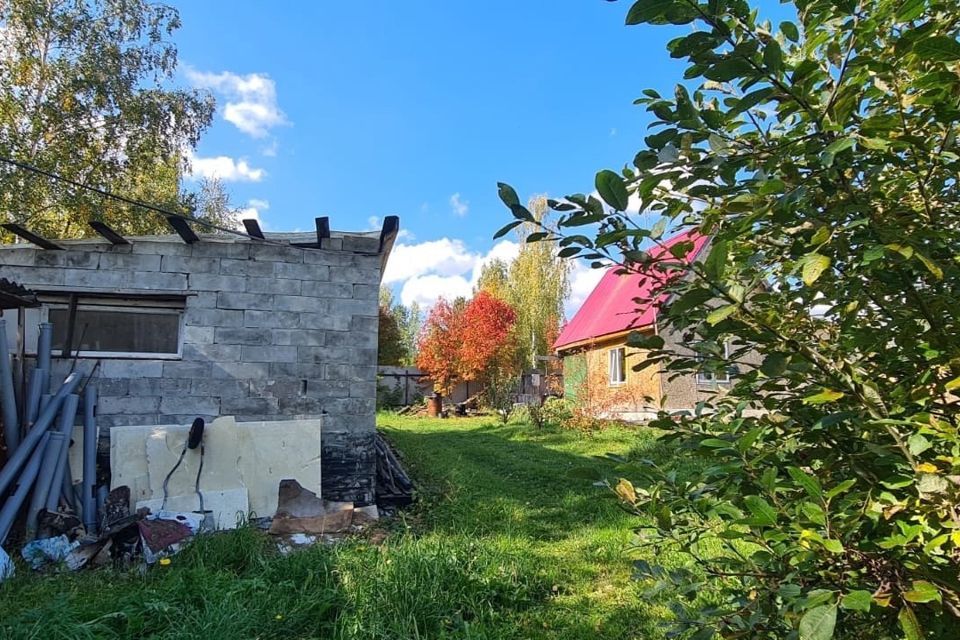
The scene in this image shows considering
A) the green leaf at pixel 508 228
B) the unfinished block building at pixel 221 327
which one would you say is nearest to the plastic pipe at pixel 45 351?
the unfinished block building at pixel 221 327

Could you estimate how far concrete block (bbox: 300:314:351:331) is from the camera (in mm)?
6016

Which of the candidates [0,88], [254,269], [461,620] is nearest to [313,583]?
[461,620]

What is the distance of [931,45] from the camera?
3.15 ft

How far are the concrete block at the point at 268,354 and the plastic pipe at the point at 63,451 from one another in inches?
58.6

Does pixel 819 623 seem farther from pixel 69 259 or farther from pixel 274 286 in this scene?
pixel 69 259

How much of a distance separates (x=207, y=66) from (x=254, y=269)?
24.2 ft

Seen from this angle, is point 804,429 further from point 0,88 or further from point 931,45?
point 0,88

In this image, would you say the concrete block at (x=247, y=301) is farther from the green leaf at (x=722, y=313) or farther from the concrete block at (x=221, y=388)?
the green leaf at (x=722, y=313)

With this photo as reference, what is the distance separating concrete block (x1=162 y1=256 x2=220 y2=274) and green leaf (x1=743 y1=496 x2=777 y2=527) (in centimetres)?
592

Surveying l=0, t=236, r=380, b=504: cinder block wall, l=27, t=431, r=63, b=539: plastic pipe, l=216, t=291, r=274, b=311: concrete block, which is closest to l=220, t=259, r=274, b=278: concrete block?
l=0, t=236, r=380, b=504: cinder block wall

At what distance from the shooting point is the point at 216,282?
19.3 ft

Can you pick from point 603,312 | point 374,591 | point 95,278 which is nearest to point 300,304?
point 95,278

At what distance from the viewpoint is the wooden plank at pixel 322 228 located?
577 centimetres

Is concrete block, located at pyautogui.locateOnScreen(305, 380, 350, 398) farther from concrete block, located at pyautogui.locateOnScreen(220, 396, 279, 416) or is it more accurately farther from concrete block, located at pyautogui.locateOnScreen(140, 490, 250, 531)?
concrete block, located at pyautogui.locateOnScreen(140, 490, 250, 531)
